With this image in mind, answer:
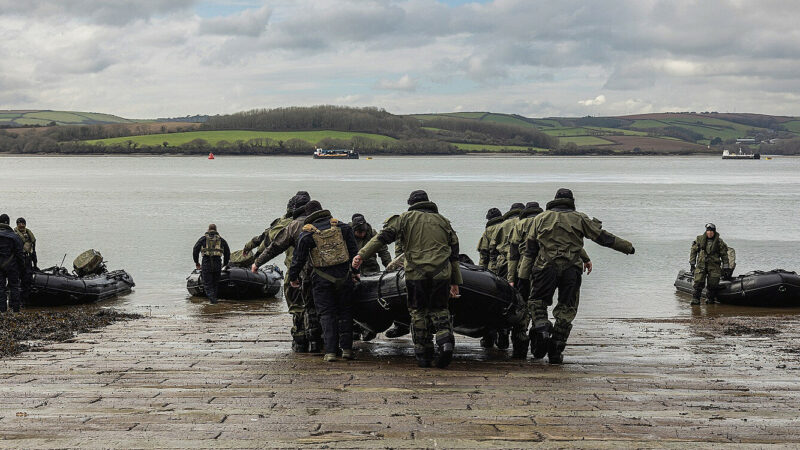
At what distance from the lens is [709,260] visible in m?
18.4

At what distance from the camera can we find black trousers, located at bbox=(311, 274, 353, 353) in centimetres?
915

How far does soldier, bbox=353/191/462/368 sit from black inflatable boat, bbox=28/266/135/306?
11.2 metres

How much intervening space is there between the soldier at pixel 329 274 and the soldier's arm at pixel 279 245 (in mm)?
372

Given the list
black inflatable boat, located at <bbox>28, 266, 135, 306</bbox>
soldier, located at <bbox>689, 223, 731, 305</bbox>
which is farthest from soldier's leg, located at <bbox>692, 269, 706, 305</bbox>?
black inflatable boat, located at <bbox>28, 266, 135, 306</bbox>

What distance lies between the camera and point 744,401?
696 cm

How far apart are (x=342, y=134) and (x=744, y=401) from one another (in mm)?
176718

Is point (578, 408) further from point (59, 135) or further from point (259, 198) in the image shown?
point (59, 135)

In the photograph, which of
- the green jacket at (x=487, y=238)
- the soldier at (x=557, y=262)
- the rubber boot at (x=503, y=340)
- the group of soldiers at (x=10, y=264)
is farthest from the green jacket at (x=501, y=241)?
the group of soldiers at (x=10, y=264)

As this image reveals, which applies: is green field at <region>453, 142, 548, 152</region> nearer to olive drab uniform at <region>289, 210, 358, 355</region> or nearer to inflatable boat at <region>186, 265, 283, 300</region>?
inflatable boat at <region>186, 265, 283, 300</region>

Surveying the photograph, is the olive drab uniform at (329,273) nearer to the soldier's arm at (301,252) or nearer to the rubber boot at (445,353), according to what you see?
the soldier's arm at (301,252)

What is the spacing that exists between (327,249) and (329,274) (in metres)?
0.27

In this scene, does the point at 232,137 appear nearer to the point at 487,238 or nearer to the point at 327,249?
the point at 487,238

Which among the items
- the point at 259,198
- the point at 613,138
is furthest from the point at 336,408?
the point at 613,138

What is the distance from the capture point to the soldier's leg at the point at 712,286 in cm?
1838
